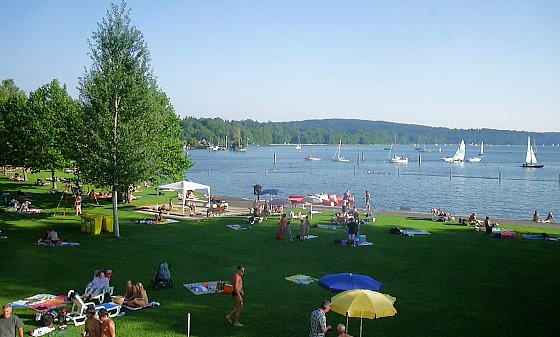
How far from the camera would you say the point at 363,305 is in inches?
444

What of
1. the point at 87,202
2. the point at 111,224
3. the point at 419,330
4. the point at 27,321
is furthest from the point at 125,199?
the point at 419,330

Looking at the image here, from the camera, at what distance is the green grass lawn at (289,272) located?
46.0ft

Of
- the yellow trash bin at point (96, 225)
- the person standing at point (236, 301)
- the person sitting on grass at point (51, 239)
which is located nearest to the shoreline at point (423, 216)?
the yellow trash bin at point (96, 225)

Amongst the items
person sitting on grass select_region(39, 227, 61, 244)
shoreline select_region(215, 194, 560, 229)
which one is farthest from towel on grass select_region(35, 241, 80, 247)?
shoreline select_region(215, 194, 560, 229)

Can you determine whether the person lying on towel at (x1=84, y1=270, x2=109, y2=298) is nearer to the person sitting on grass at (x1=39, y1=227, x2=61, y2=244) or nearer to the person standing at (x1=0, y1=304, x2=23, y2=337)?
the person standing at (x1=0, y1=304, x2=23, y2=337)

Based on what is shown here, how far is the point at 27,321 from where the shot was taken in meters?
13.5

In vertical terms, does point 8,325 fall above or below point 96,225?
above

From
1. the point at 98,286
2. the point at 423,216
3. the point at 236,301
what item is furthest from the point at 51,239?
the point at 423,216

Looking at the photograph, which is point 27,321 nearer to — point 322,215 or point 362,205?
point 322,215

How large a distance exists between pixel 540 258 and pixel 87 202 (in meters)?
33.7

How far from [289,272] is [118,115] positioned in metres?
13.6

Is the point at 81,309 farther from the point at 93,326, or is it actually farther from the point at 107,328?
the point at 107,328

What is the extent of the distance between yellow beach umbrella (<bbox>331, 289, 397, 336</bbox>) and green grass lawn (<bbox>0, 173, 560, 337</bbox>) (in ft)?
6.94

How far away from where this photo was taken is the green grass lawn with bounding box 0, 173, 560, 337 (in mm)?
14023
